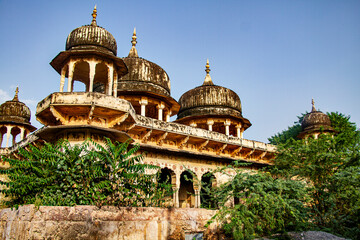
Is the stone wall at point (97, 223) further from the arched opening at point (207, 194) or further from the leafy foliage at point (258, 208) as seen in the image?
the arched opening at point (207, 194)

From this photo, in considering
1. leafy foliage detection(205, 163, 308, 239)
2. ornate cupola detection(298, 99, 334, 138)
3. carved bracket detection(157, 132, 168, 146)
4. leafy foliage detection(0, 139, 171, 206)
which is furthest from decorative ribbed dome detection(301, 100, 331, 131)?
leafy foliage detection(0, 139, 171, 206)

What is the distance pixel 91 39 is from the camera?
45.1 feet

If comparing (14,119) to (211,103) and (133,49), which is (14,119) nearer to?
(133,49)

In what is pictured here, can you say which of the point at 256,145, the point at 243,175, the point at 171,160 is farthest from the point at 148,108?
the point at 243,175

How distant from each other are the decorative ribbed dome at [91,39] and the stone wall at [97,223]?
324 inches

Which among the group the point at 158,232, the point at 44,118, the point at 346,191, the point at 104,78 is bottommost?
the point at 158,232

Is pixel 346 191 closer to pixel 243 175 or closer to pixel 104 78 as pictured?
pixel 243 175

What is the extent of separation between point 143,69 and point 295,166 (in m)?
10.6

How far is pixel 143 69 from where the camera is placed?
65.2ft

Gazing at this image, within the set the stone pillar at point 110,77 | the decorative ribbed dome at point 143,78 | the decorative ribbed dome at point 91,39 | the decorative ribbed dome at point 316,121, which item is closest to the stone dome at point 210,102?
the decorative ribbed dome at point 143,78

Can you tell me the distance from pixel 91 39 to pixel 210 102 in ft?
39.7

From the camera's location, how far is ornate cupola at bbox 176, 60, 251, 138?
23.5 m

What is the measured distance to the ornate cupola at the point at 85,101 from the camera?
12.3 m

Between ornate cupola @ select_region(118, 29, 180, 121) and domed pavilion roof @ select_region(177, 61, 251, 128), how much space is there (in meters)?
3.01
